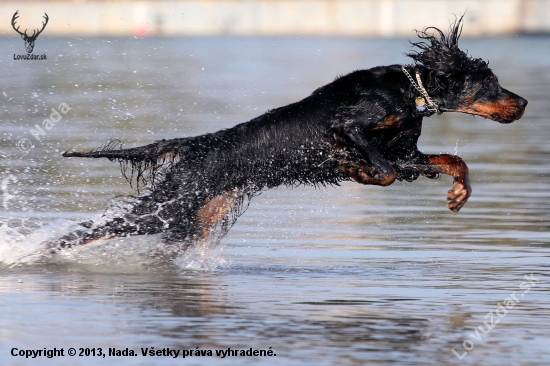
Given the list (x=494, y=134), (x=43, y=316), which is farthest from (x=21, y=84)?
(x=43, y=316)

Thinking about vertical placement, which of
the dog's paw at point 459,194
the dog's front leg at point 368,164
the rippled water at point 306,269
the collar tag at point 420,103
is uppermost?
the collar tag at point 420,103

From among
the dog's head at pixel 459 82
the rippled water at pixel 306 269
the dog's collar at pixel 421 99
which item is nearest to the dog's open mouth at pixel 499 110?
the dog's head at pixel 459 82

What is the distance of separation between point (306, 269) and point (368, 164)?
92 centimetres

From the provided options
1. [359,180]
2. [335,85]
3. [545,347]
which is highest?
[335,85]

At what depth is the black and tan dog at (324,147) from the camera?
8.81 m

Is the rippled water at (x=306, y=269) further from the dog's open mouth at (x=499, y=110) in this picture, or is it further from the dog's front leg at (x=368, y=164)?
the dog's open mouth at (x=499, y=110)

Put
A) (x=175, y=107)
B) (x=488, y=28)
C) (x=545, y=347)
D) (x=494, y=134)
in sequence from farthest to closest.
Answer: (x=488, y=28), (x=175, y=107), (x=494, y=134), (x=545, y=347)

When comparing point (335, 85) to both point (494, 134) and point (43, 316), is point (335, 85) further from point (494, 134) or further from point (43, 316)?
point (494, 134)

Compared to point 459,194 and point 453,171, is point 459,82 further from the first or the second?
point 459,194

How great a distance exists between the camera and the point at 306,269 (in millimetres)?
9016

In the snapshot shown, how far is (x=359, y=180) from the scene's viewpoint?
351 inches

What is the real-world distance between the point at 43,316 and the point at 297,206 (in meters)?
4.88

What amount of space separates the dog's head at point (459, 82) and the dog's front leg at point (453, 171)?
1.26 feet

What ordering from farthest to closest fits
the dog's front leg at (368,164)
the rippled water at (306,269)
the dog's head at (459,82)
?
the dog's head at (459,82) → the dog's front leg at (368,164) → the rippled water at (306,269)
